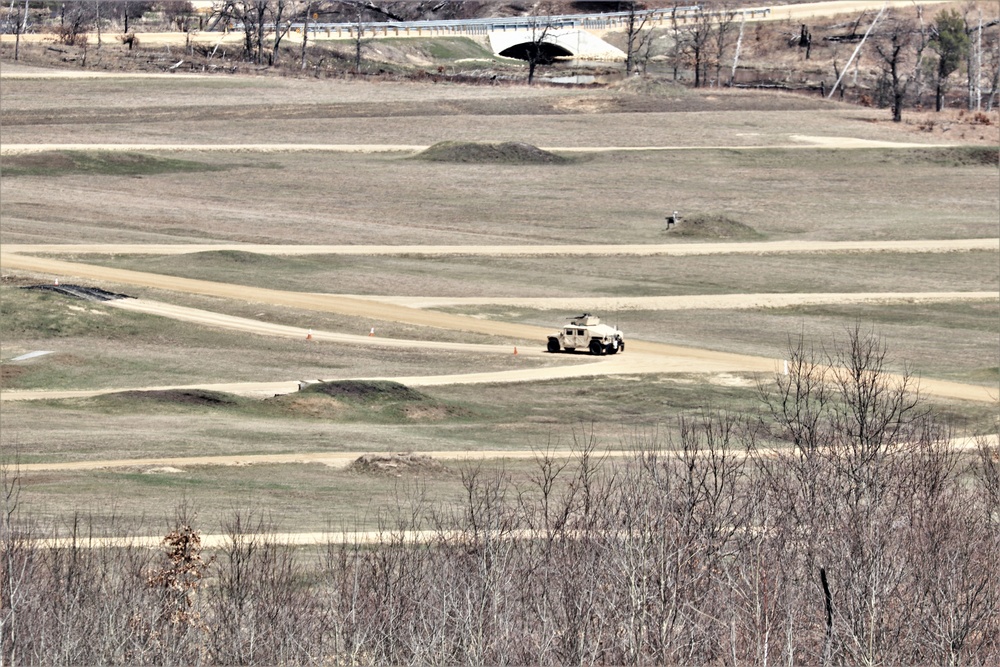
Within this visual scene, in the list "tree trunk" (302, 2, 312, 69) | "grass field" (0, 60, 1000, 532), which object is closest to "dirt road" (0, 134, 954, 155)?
"grass field" (0, 60, 1000, 532)

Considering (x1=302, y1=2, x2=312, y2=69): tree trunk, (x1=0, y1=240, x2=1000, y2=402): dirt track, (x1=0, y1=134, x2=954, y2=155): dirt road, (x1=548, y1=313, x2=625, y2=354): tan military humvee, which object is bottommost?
(x1=0, y1=240, x2=1000, y2=402): dirt track

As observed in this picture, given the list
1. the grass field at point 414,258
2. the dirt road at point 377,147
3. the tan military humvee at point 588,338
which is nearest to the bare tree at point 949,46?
the grass field at point 414,258

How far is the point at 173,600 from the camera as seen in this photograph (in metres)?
27.9

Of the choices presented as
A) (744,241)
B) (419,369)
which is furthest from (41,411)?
(744,241)

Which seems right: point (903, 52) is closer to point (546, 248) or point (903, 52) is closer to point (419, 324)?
point (546, 248)

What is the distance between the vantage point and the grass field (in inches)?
2170

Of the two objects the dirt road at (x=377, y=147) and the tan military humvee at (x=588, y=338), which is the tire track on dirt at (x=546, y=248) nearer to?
the tan military humvee at (x=588, y=338)

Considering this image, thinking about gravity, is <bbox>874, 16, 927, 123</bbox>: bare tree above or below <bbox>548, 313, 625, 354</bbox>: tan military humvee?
above

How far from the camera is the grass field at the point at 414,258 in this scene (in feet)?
181

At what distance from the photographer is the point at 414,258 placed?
10112cm

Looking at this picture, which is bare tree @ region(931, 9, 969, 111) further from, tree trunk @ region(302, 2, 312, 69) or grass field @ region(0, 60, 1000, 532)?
tree trunk @ region(302, 2, 312, 69)

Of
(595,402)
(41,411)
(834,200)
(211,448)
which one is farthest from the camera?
(834,200)

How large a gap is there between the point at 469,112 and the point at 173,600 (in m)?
133

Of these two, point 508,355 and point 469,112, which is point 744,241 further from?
point 469,112
